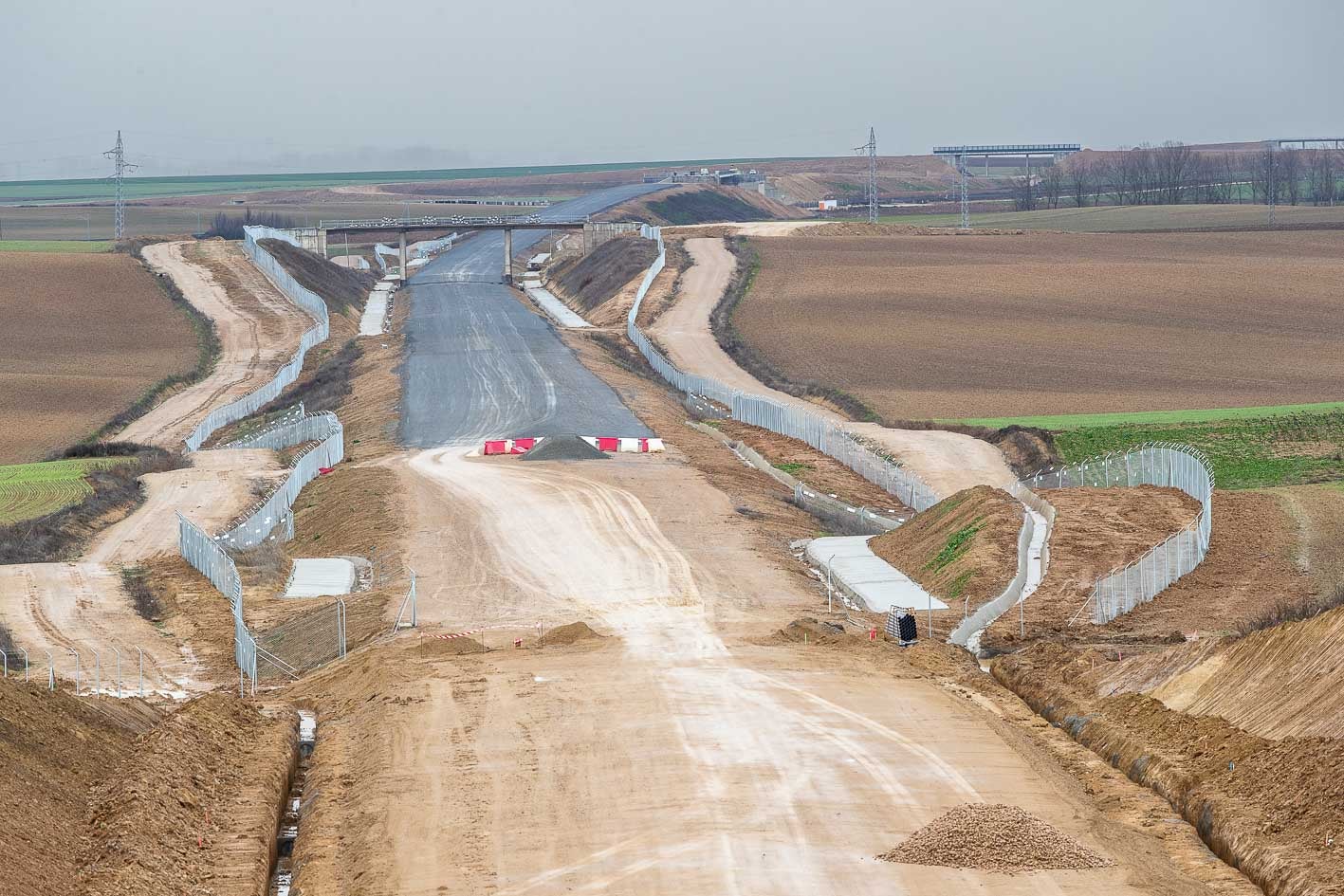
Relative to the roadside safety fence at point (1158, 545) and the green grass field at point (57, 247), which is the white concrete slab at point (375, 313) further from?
the roadside safety fence at point (1158, 545)

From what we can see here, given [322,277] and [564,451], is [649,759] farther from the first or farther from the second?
[322,277]

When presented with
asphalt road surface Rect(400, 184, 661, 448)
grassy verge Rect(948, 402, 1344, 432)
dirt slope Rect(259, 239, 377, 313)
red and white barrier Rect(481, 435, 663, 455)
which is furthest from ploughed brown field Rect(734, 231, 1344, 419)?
dirt slope Rect(259, 239, 377, 313)

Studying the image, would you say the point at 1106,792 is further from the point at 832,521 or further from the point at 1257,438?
the point at 1257,438

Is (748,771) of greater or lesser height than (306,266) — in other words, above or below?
below

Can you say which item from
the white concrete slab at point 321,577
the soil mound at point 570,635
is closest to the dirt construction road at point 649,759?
the soil mound at point 570,635

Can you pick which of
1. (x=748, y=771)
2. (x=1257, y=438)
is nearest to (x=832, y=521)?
(x=1257, y=438)

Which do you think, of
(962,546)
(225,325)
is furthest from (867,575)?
(225,325)

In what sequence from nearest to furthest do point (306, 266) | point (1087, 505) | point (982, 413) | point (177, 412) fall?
point (1087, 505) → point (982, 413) → point (177, 412) → point (306, 266)
